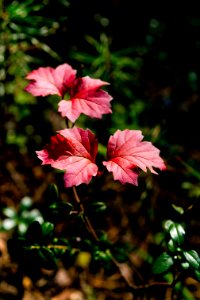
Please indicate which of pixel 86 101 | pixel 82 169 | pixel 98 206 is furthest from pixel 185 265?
pixel 86 101

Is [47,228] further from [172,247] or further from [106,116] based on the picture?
[106,116]

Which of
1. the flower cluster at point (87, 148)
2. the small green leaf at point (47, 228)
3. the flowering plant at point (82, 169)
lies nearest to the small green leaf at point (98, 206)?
the flowering plant at point (82, 169)

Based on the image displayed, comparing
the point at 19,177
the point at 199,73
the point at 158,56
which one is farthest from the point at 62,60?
the point at 199,73

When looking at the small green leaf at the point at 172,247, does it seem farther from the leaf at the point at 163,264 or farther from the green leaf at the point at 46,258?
the green leaf at the point at 46,258

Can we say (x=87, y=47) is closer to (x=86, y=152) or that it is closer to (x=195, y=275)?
(x=86, y=152)

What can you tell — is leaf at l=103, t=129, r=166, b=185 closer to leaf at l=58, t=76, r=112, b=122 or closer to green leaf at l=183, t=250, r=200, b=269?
leaf at l=58, t=76, r=112, b=122

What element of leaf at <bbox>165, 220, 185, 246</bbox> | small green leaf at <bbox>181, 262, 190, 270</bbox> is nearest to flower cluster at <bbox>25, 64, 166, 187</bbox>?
leaf at <bbox>165, 220, 185, 246</bbox>
